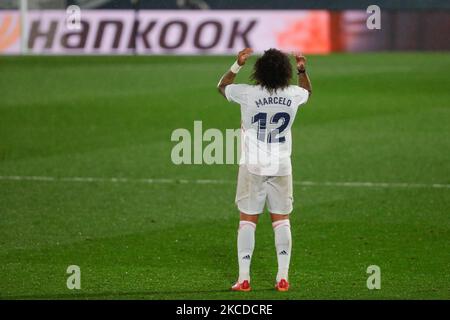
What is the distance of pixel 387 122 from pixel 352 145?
95.3 inches

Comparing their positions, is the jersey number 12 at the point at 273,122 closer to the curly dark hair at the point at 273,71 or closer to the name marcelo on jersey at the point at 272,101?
the name marcelo on jersey at the point at 272,101

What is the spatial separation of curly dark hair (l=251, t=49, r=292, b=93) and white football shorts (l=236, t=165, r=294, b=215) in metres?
0.64

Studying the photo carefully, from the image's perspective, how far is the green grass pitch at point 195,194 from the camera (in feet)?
31.7

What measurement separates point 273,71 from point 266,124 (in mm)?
391

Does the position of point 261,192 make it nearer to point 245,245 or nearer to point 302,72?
point 245,245

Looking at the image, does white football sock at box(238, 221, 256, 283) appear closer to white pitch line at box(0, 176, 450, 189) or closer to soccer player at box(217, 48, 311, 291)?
soccer player at box(217, 48, 311, 291)

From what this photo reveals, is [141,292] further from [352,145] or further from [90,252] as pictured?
[352,145]

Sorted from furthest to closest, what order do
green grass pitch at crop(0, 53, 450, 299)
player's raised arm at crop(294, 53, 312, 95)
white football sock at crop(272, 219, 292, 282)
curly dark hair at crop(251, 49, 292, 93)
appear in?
green grass pitch at crop(0, 53, 450, 299)
player's raised arm at crop(294, 53, 312, 95)
white football sock at crop(272, 219, 292, 282)
curly dark hair at crop(251, 49, 292, 93)

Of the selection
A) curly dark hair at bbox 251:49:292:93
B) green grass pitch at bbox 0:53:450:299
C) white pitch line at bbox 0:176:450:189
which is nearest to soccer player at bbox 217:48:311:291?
curly dark hair at bbox 251:49:292:93

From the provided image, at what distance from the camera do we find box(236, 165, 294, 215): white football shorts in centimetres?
896

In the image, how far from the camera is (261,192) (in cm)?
899

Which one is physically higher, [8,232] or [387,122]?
[387,122]
